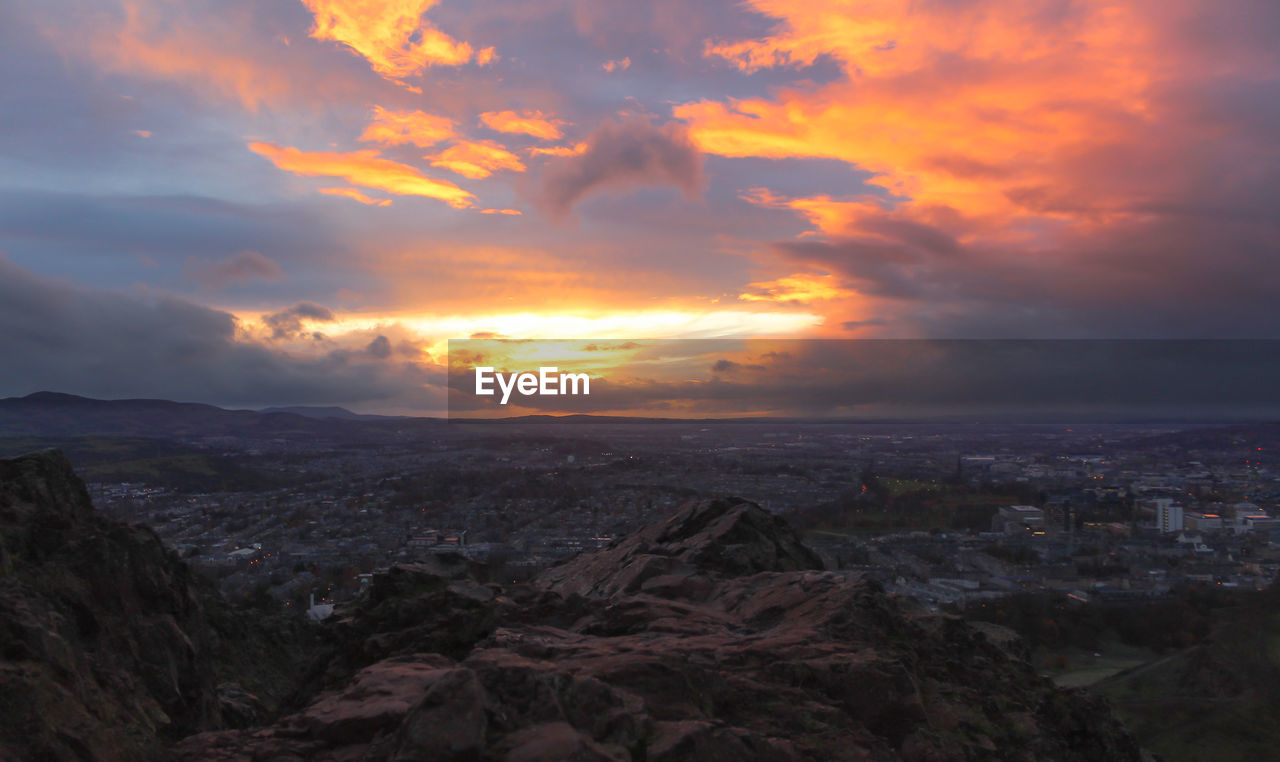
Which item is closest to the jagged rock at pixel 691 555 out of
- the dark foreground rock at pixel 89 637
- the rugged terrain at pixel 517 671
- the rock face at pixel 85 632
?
the rugged terrain at pixel 517 671

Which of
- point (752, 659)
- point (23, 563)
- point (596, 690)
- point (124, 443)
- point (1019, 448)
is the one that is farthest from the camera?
point (1019, 448)

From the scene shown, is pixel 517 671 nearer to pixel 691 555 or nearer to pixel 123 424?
pixel 691 555

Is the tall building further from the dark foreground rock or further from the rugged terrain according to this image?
the dark foreground rock

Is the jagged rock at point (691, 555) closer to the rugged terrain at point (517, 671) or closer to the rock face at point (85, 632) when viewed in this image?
the rugged terrain at point (517, 671)

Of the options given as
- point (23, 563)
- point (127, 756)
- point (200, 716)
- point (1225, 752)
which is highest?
point (23, 563)

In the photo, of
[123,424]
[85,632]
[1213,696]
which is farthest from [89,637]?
[123,424]

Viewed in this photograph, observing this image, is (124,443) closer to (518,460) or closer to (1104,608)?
(518,460)

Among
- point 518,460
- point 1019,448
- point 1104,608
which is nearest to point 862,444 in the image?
point 1019,448
